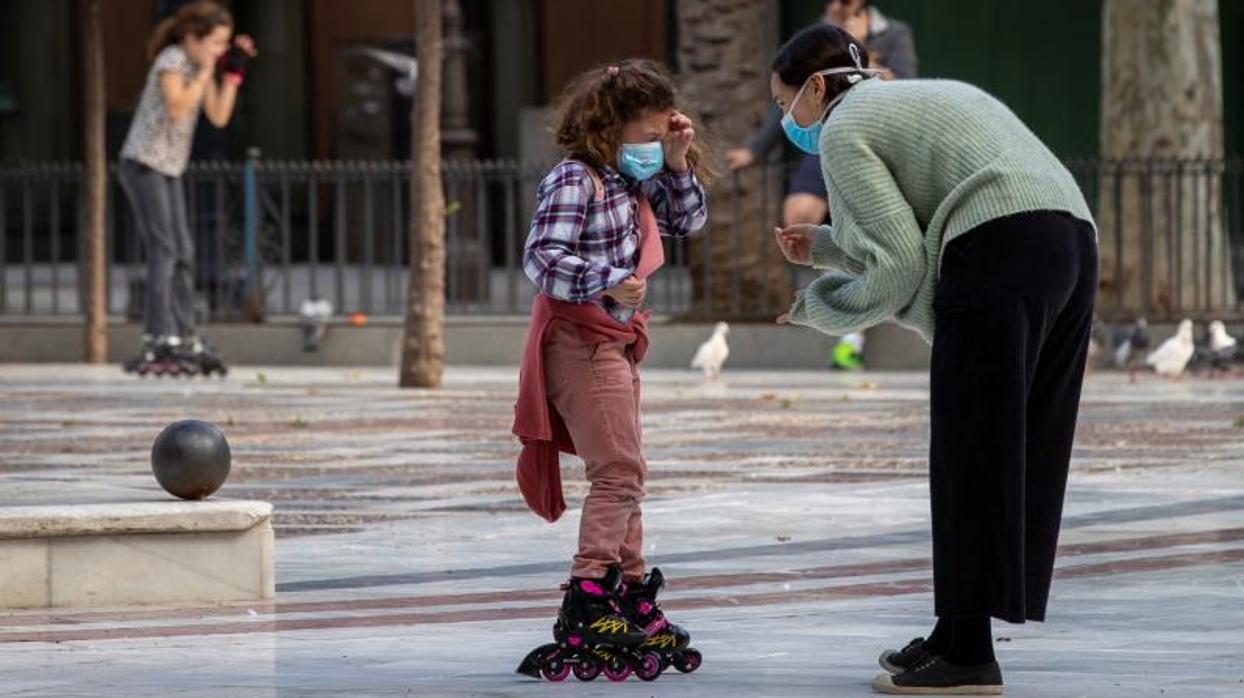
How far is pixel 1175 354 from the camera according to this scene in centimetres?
1752

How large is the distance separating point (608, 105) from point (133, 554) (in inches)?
→ 78.6

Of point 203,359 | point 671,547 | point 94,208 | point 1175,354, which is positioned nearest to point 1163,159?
point 1175,354

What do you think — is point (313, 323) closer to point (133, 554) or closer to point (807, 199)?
point (807, 199)

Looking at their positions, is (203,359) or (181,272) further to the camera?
(203,359)

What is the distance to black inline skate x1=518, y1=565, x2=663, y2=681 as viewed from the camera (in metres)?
7.05

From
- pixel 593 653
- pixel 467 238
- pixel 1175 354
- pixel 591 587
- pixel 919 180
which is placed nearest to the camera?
pixel 919 180

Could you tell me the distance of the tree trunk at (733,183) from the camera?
19.6 metres

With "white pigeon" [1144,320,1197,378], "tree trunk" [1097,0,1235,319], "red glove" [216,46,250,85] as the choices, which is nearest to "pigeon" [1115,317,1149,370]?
"white pigeon" [1144,320,1197,378]

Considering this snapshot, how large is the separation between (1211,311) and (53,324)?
24.7 feet

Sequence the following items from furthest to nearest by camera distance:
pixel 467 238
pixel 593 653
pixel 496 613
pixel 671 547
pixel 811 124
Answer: pixel 467 238, pixel 671 547, pixel 496 613, pixel 593 653, pixel 811 124

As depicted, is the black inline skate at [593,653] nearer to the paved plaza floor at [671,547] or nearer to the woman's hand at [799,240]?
the paved plaza floor at [671,547]

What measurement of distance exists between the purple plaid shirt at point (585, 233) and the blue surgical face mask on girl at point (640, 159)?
0.06 metres

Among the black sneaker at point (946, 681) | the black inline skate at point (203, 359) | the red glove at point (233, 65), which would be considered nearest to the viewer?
the black sneaker at point (946, 681)

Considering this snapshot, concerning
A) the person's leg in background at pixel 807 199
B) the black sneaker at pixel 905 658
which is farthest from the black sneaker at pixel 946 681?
the person's leg in background at pixel 807 199
